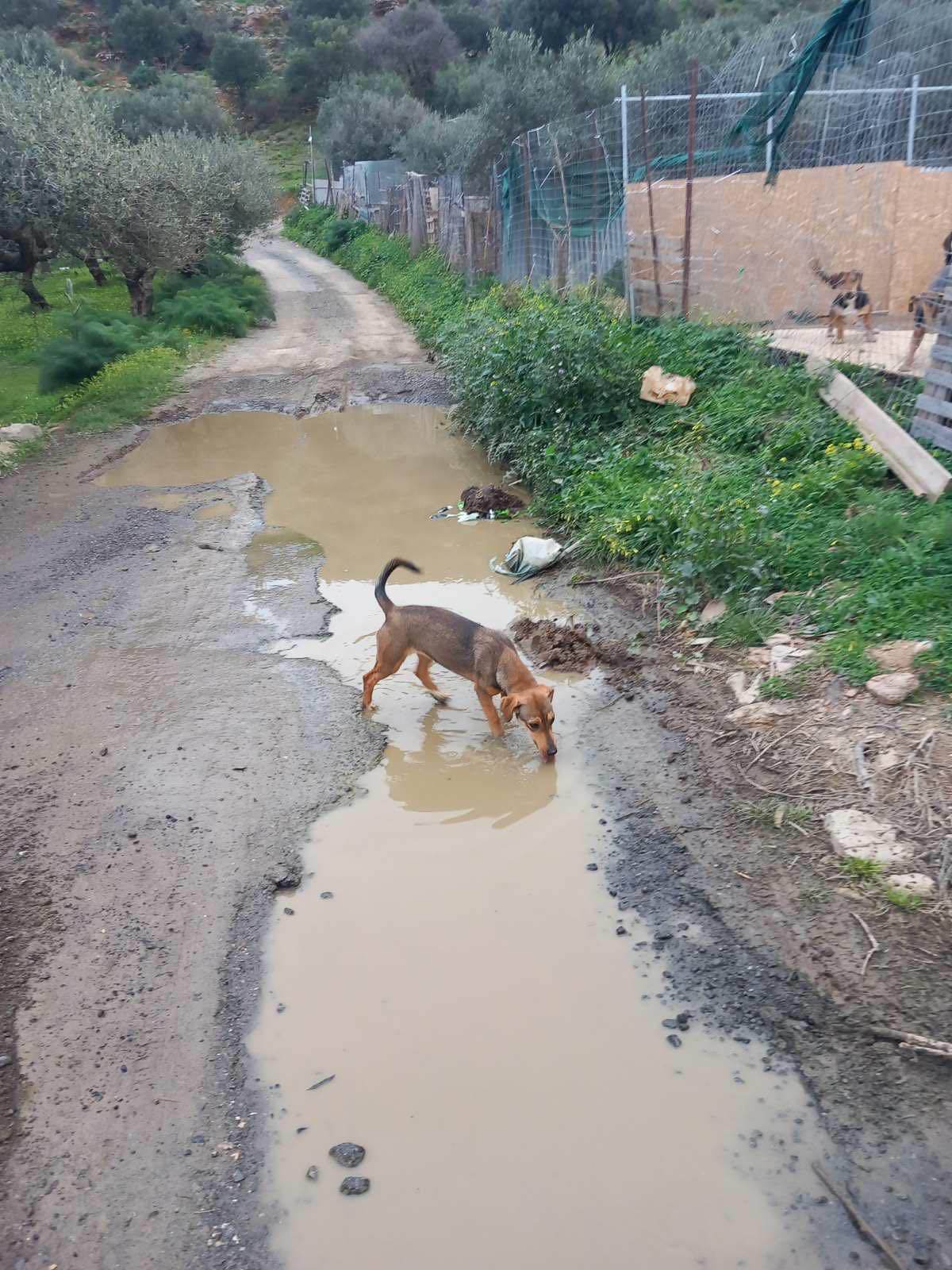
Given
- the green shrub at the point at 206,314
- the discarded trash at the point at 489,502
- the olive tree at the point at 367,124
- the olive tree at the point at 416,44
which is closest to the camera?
the discarded trash at the point at 489,502

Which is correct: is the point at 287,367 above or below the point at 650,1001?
below

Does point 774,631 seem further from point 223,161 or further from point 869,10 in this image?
point 223,161

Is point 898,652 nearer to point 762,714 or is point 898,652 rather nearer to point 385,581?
point 762,714

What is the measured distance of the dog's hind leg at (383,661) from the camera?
579 cm

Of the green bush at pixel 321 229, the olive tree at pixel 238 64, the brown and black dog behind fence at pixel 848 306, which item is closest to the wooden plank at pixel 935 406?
the brown and black dog behind fence at pixel 848 306

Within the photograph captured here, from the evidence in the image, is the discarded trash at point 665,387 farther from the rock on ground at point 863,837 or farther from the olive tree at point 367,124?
the olive tree at point 367,124

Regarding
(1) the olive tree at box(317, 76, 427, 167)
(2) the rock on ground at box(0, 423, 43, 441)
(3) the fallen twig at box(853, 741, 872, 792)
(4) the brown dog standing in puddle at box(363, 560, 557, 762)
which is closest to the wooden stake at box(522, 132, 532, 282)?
(2) the rock on ground at box(0, 423, 43, 441)

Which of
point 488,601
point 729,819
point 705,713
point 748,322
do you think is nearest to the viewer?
point 729,819

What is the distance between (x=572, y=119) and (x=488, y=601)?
807cm

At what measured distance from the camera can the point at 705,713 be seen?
556 centimetres

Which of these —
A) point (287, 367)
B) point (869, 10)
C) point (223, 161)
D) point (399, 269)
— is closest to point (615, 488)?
point (869, 10)

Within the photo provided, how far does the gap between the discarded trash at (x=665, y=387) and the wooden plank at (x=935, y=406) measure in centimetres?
254

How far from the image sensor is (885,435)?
22.8 ft

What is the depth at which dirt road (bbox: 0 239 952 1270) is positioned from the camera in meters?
3.00
